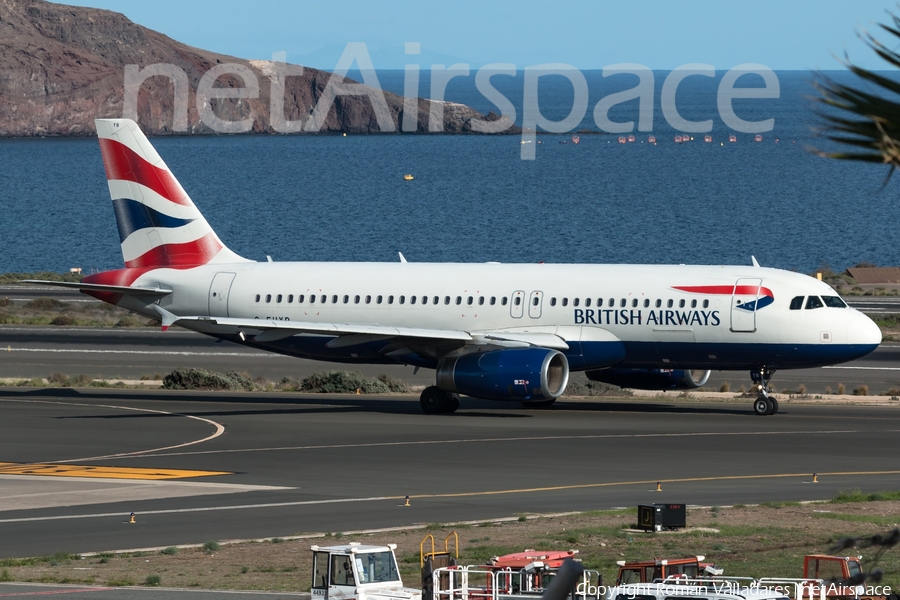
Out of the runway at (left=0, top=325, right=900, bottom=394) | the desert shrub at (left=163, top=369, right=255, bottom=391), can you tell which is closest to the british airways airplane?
the desert shrub at (left=163, top=369, right=255, bottom=391)

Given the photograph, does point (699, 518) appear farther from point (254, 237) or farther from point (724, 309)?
point (254, 237)

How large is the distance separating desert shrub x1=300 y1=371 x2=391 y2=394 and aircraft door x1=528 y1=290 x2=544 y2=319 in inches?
457

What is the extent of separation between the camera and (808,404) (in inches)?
1773

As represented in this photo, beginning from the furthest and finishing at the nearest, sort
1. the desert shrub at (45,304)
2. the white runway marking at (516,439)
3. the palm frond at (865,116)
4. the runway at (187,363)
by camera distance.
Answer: the desert shrub at (45,304), the runway at (187,363), the white runway marking at (516,439), the palm frond at (865,116)

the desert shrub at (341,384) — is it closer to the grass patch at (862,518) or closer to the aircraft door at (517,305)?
the aircraft door at (517,305)

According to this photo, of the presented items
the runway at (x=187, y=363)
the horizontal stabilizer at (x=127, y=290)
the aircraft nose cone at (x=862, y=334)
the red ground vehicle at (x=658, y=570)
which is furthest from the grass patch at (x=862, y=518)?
the runway at (x=187, y=363)

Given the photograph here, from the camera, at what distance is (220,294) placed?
4572 centimetres

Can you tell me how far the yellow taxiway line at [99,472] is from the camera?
30.3 meters

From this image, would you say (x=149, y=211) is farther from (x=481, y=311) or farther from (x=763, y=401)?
(x=763, y=401)

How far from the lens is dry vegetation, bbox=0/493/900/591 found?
1916cm

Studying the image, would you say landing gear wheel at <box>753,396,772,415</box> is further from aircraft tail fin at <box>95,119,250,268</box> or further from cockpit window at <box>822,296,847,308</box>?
aircraft tail fin at <box>95,119,250,268</box>

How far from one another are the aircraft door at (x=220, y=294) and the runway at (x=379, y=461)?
308 cm

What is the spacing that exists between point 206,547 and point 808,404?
28044 mm

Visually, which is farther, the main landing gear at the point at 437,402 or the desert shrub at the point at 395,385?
the desert shrub at the point at 395,385
